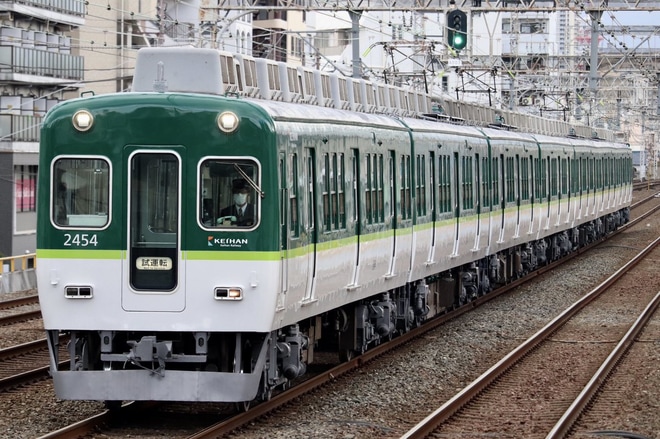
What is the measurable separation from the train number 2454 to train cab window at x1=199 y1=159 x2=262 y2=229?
0.96 m

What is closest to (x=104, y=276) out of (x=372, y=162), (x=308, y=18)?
(x=372, y=162)

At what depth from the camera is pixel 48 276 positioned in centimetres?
1211

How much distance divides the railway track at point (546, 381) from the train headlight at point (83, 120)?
3.56m

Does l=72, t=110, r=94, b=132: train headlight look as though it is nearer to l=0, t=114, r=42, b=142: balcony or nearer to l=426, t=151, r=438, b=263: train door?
l=426, t=151, r=438, b=263: train door

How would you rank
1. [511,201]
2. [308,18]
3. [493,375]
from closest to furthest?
[493,375]
[511,201]
[308,18]

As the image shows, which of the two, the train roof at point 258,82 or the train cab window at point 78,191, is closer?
the train cab window at point 78,191

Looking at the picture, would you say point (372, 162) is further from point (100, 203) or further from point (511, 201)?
point (511, 201)

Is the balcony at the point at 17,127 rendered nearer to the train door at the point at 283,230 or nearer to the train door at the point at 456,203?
the train door at the point at 456,203

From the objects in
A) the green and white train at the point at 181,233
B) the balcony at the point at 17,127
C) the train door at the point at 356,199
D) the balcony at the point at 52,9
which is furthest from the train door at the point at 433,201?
the balcony at the point at 17,127

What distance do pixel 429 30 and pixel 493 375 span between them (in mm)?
72589

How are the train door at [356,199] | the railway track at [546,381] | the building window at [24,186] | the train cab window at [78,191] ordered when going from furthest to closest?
1. the building window at [24,186]
2. the train door at [356,199]
3. the railway track at [546,381]
4. the train cab window at [78,191]

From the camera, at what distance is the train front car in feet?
39.5

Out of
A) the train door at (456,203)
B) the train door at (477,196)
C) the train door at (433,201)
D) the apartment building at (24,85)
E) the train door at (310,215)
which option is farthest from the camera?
the apartment building at (24,85)

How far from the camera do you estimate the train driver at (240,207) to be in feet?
39.9
